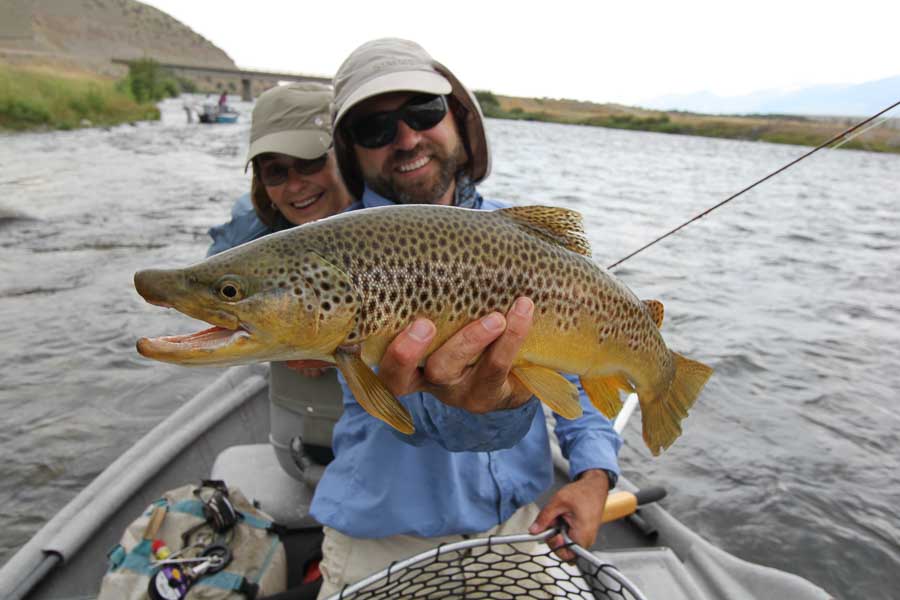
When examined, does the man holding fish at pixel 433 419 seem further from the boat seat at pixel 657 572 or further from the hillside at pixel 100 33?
the hillside at pixel 100 33

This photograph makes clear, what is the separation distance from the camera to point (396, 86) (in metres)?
2.78

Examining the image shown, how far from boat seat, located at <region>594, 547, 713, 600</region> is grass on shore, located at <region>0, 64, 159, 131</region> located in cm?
3701

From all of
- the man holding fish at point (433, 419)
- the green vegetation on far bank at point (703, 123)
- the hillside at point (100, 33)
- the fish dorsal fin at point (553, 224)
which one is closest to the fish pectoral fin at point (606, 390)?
the man holding fish at point (433, 419)

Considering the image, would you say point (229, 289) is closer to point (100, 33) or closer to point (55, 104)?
point (55, 104)

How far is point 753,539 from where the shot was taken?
17.5 feet

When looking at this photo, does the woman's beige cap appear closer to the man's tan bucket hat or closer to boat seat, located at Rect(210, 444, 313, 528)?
the man's tan bucket hat

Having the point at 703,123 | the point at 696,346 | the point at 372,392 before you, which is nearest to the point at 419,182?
the point at 372,392

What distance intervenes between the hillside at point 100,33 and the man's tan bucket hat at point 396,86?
90.7 m

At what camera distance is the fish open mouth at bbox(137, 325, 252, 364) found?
148cm

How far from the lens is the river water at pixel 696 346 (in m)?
5.53

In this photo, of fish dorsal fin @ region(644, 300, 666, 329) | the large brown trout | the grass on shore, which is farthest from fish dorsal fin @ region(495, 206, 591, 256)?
the grass on shore

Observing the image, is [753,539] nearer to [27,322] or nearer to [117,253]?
[27,322]

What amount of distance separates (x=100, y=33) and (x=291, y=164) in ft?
527

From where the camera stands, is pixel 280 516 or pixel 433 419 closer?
pixel 433 419
